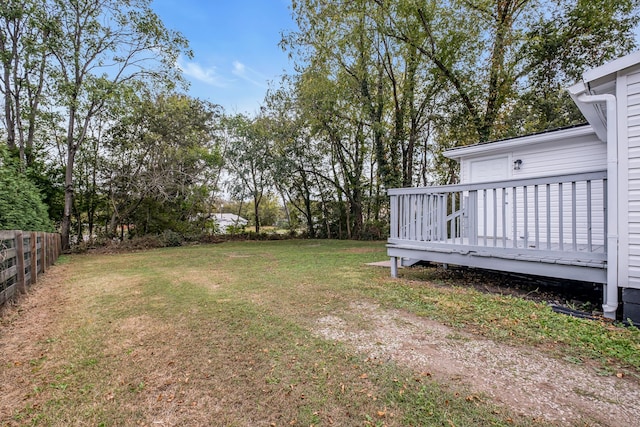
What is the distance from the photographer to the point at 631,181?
10.4ft

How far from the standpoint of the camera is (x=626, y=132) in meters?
3.22

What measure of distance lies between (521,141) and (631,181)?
368 centimetres

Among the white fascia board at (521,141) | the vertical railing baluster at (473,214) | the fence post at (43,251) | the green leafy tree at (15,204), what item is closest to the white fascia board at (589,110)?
the white fascia board at (521,141)

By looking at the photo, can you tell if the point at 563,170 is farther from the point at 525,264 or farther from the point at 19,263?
the point at 19,263

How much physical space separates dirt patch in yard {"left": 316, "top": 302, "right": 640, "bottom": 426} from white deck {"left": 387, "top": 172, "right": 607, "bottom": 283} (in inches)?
63.5

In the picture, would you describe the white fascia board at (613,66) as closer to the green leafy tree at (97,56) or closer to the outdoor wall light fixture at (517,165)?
the outdoor wall light fixture at (517,165)

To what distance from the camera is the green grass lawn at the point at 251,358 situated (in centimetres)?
180

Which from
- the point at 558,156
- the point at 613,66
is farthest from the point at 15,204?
the point at 558,156

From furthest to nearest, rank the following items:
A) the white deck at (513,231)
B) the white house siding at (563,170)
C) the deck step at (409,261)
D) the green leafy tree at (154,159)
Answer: the green leafy tree at (154,159) < the white house siding at (563,170) < the deck step at (409,261) < the white deck at (513,231)

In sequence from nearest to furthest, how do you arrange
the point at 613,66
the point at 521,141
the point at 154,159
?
the point at 613,66 → the point at 521,141 → the point at 154,159

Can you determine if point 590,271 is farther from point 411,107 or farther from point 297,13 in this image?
point 297,13

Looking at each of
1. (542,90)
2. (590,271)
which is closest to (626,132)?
(590,271)

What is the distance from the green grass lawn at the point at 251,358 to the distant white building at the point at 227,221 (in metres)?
10.9

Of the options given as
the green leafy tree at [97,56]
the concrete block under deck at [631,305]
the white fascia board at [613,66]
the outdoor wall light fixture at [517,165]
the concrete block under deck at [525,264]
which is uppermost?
the green leafy tree at [97,56]
